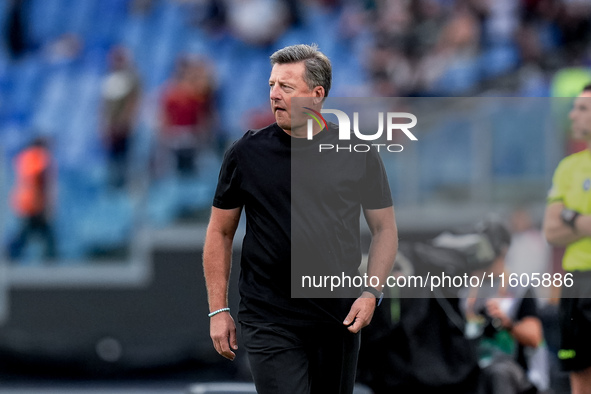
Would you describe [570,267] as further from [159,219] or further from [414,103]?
[159,219]

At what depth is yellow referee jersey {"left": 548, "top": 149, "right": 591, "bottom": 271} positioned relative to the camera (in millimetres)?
4191

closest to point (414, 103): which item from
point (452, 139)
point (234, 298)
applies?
point (452, 139)

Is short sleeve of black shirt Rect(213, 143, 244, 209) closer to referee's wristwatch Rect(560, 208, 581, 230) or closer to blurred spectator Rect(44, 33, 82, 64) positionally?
referee's wristwatch Rect(560, 208, 581, 230)

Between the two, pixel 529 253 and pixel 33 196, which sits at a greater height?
pixel 529 253

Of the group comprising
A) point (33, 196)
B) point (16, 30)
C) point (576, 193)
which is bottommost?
point (33, 196)

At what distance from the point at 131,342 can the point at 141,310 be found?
0.34 metres

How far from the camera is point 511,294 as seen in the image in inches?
183

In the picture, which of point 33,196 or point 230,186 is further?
point 33,196

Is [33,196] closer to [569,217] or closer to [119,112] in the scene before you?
[119,112]

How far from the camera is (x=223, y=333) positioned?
124 inches

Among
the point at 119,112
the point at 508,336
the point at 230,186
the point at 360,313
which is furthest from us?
the point at 119,112

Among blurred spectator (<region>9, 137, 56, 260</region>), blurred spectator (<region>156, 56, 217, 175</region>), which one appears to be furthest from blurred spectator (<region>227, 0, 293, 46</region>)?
blurred spectator (<region>9, 137, 56, 260</region>)

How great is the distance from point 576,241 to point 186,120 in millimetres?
5367

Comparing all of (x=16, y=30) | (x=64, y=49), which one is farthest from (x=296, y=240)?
(x=16, y=30)
